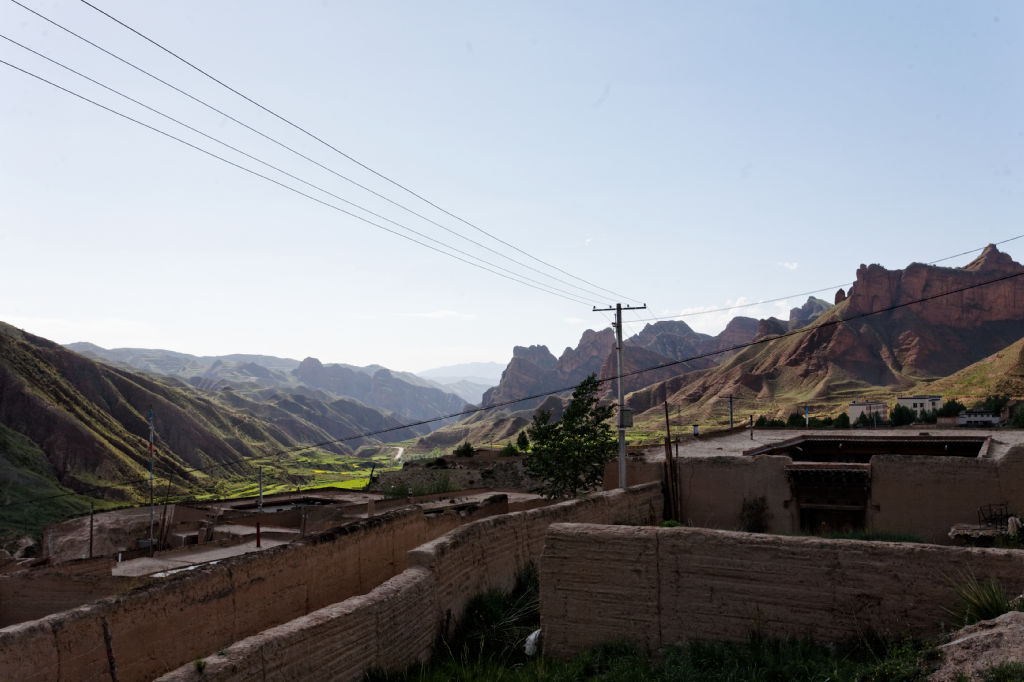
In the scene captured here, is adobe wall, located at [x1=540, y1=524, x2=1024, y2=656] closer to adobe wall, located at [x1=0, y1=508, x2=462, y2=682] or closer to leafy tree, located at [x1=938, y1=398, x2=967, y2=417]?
adobe wall, located at [x1=0, y1=508, x2=462, y2=682]

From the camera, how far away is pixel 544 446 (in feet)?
109

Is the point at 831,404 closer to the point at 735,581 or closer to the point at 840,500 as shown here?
the point at 840,500

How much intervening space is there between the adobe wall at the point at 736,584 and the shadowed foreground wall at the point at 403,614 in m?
1.42

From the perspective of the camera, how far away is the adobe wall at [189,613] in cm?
701

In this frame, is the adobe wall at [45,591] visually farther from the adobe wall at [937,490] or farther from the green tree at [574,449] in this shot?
the green tree at [574,449]

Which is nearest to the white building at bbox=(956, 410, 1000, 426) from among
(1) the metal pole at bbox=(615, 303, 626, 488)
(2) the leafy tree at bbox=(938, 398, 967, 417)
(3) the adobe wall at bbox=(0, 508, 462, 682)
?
(2) the leafy tree at bbox=(938, 398, 967, 417)

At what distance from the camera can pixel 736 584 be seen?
8.32 meters

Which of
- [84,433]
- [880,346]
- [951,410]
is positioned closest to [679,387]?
[880,346]

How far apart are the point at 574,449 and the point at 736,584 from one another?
24.2m

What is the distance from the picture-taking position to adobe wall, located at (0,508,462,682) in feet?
23.0

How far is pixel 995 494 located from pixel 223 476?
11500cm

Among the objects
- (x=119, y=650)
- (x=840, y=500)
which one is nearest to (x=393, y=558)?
(x=119, y=650)

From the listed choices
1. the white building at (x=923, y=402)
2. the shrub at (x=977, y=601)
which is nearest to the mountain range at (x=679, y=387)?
the white building at (x=923, y=402)

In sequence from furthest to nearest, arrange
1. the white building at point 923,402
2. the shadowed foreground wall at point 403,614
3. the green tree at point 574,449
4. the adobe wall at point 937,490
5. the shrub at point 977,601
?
the white building at point 923,402 → the green tree at point 574,449 → the adobe wall at point 937,490 → the shrub at point 977,601 → the shadowed foreground wall at point 403,614
